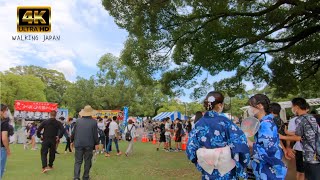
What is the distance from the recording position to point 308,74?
579 inches

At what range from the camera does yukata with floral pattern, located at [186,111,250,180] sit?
12.7 ft

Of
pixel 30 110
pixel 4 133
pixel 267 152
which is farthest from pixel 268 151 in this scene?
pixel 30 110

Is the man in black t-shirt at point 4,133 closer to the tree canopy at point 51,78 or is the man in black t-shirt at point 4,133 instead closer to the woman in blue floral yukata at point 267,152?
the woman in blue floral yukata at point 267,152

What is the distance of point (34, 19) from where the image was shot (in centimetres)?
940

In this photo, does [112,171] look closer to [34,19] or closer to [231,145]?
[34,19]

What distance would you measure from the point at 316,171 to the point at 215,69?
7.21 m

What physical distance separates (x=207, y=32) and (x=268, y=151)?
7491 millimetres

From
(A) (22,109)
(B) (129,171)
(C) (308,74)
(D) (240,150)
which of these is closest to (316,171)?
(D) (240,150)

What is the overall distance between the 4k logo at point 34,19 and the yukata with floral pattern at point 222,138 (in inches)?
267

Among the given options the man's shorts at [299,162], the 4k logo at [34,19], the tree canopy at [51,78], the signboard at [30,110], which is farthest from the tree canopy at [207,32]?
the tree canopy at [51,78]

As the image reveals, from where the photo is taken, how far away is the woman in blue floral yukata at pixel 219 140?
12.7 ft

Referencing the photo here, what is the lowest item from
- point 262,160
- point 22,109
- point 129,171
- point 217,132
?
point 129,171

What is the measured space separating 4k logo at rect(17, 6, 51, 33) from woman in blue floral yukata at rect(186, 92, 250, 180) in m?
6.73

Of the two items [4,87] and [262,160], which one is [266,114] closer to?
[262,160]
